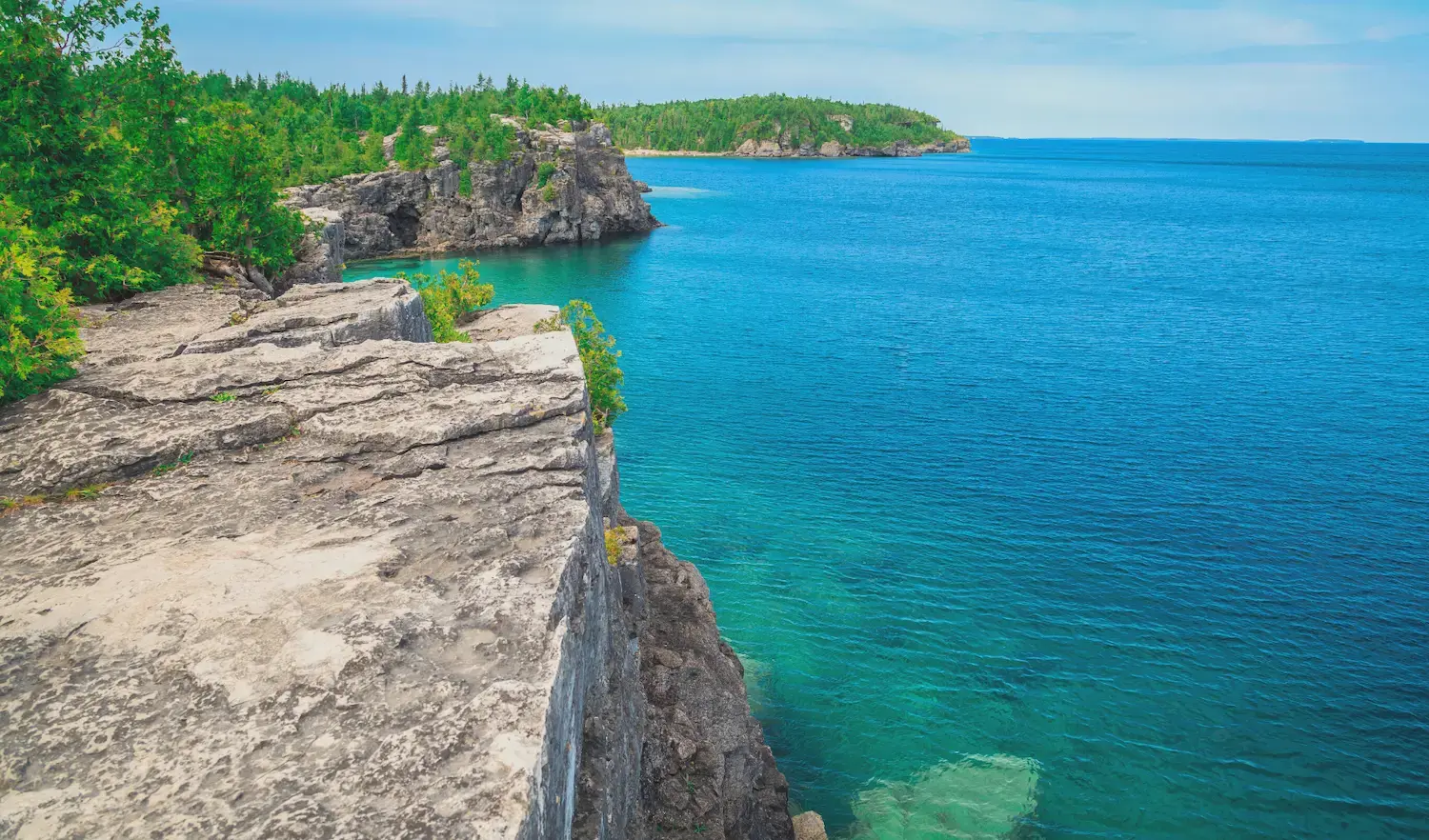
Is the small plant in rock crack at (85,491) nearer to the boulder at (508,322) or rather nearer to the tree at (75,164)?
the tree at (75,164)

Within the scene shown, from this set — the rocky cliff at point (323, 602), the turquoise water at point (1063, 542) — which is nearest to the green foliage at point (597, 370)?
the turquoise water at point (1063, 542)

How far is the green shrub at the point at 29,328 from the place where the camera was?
57.5ft

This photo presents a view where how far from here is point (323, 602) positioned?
43.2ft

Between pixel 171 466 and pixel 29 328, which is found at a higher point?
pixel 29 328

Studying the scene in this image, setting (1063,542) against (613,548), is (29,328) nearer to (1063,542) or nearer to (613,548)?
(613,548)

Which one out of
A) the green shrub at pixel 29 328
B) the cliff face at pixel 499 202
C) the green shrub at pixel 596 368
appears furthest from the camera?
the cliff face at pixel 499 202

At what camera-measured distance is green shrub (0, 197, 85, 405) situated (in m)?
17.5

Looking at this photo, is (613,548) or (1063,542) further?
(1063,542)

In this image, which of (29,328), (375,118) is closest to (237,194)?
(29,328)

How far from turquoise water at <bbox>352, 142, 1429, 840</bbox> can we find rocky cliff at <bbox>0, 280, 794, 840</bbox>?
38.3ft

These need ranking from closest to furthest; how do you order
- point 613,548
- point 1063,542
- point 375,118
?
point 613,548 < point 1063,542 < point 375,118

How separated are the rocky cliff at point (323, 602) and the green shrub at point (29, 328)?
1.75ft

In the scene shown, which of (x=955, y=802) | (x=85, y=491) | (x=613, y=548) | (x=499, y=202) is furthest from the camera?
(x=499, y=202)

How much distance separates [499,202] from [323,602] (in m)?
129
